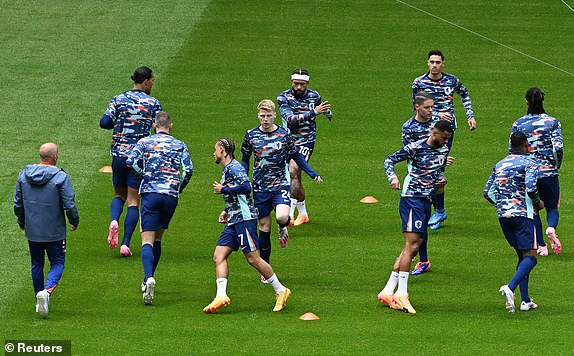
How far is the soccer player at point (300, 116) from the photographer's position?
1784cm

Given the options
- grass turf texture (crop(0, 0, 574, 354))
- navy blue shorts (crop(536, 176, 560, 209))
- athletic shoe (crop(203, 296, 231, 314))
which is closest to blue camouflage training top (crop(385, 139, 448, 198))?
grass turf texture (crop(0, 0, 574, 354))

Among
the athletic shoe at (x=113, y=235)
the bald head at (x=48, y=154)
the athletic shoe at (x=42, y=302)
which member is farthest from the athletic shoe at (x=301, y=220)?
the athletic shoe at (x=42, y=302)

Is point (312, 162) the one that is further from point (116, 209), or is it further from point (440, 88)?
point (116, 209)

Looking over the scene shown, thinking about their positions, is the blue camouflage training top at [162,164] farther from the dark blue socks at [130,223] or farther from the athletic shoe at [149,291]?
the dark blue socks at [130,223]

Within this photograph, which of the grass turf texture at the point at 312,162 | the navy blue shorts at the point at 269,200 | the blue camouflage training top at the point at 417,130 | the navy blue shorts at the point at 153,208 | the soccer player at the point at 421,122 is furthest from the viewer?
the navy blue shorts at the point at 269,200

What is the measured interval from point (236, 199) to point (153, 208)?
1.08 m

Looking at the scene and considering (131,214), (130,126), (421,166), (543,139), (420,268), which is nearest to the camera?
(421,166)

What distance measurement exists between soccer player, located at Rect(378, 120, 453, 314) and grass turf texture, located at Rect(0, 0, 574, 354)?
13.3 inches

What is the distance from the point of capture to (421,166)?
1488cm

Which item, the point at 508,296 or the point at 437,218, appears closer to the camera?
the point at 508,296

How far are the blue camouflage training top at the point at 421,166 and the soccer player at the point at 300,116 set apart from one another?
2.67 metres

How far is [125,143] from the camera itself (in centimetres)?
1694

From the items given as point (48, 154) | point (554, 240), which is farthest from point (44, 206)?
point (554, 240)

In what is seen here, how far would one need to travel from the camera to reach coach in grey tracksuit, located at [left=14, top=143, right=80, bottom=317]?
1418cm
